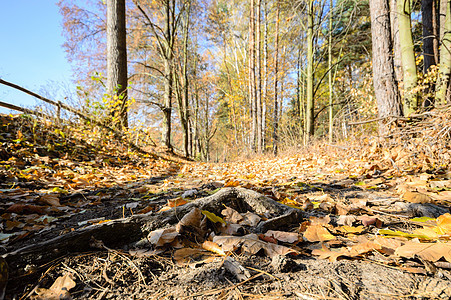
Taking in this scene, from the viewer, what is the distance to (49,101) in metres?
5.21

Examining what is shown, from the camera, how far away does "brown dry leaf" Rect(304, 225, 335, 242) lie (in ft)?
3.85

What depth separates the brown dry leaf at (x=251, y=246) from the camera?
1.02m

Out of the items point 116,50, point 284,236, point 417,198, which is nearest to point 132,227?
point 284,236

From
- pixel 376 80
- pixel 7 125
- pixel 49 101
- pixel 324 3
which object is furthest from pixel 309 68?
pixel 7 125

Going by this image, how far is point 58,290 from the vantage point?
786 millimetres

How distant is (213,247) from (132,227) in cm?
49

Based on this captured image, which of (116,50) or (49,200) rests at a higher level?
(116,50)

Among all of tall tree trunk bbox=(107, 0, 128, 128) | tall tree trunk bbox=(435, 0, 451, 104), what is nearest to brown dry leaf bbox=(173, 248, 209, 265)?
tall tree trunk bbox=(435, 0, 451, 104)

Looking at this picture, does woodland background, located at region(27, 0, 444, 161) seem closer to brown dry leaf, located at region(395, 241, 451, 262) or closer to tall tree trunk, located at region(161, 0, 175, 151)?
tall tree trunk, located at region(161, 0, 175, 151)

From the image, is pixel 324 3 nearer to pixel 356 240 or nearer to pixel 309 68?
pixel 309 68

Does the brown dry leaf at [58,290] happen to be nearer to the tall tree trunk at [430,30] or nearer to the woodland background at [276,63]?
the woodland background at [276,63]

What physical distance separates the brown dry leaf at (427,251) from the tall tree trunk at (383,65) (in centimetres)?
386

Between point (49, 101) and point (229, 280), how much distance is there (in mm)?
6444

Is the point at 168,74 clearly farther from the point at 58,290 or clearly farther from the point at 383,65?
the point at 58,290
